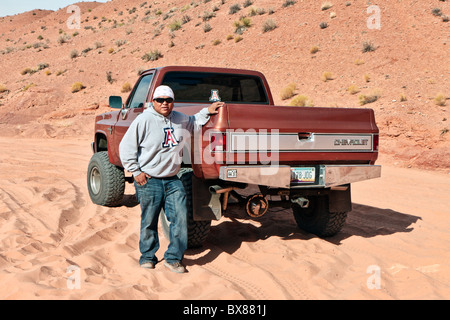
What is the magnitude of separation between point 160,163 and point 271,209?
3599 millimetres

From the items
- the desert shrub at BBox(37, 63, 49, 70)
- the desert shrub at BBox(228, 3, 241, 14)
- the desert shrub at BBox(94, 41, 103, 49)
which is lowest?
the desert shrub at BBox(37, 63, 49, 70)

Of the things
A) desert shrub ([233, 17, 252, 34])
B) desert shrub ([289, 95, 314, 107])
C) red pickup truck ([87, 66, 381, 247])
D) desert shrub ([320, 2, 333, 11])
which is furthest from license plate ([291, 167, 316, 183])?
desert shrub ([320, 2, 333, 11])

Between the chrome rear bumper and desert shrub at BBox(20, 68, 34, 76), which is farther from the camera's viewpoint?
desert shrub at BBox(20, 68, 34, 76)

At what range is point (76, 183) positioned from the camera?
902cm

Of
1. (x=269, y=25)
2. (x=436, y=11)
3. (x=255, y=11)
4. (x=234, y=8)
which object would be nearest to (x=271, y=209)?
(x=269, y=25)

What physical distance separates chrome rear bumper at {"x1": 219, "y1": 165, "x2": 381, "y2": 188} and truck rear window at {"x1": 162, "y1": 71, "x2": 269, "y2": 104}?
72.5 inches

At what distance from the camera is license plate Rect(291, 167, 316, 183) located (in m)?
4.67

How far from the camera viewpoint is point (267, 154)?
14.6ft

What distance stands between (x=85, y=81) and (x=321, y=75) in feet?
55.1

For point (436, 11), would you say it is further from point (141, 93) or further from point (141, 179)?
point (141, 179)

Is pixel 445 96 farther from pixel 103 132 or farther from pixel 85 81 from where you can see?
pixel 85 81

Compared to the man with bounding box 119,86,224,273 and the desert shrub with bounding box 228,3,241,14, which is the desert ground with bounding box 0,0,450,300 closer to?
the man with bounding box 119,86,224,273
